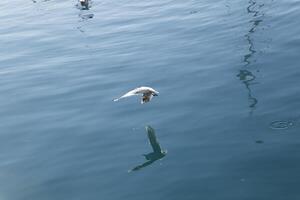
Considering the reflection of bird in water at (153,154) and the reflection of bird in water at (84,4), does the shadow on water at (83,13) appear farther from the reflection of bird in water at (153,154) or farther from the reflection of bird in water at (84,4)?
the reflection of bird in water at (153,154)

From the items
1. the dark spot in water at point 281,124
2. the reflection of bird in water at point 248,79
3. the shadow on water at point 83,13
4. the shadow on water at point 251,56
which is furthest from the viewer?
the shadow on water at point 83,13

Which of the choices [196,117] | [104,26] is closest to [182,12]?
[104,26]

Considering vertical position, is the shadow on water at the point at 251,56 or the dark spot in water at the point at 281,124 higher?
the shadow on water at the point at 251,56

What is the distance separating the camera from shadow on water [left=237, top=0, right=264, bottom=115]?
767 inches


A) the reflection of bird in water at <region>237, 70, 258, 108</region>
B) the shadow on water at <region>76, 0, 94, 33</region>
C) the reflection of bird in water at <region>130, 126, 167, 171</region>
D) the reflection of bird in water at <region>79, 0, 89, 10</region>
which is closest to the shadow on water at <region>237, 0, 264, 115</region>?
the reflection of bird in water at <region>237, 70, 258, 108</region>

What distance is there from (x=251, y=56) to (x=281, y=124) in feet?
19.9

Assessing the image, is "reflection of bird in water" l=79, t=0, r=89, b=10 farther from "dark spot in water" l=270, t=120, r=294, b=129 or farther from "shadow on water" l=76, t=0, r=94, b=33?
"dark spot in water" l=270, t=120, r=294, b=129

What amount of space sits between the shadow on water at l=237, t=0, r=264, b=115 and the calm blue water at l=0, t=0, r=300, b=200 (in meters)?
0.07

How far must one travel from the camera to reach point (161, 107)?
64.9 feet

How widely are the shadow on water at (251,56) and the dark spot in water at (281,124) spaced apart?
3.69 feet

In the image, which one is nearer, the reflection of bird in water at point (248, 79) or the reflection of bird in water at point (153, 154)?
the reflection of bird in water at point (153, 154)

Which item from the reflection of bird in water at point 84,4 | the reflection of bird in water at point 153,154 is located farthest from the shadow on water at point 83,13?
the reflection of bird in water at point 153,154

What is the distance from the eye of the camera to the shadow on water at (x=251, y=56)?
1948cm

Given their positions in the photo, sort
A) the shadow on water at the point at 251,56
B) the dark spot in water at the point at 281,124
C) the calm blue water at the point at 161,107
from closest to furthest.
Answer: the calm blue water at the point at 161,107 < the dark spot in water at the point at 281,124 < the shadow on water at the point at 251,56
